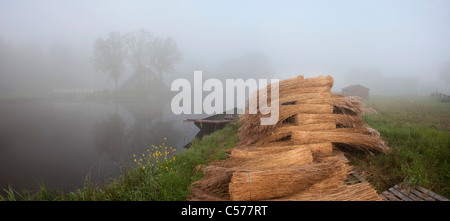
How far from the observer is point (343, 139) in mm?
4363

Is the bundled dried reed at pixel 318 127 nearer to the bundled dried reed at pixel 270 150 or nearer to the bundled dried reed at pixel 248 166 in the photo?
the bundled dried reed at pixel 270 150

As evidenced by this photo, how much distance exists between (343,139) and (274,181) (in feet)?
9.72

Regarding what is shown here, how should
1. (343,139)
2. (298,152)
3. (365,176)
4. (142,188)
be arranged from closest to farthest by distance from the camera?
(298,152)
(365,176)
(142,188)
(343,139)

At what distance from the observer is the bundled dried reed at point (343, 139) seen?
13.3 feet

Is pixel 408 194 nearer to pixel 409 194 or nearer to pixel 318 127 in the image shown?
pixel 409 194

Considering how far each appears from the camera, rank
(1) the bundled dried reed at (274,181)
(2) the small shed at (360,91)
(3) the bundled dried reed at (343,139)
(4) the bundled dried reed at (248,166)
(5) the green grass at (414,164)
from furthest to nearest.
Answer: (2) the small shed at (360,91)
(3) the bundled dried reed at (343,139)
(5) the green grass at (414,164)
(4) the bundled dried reed at (248,166)
(1) the bundled dried reed at (274,181)

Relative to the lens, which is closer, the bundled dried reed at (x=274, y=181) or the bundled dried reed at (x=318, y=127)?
the bundled dried reed at (x=274, y=181)

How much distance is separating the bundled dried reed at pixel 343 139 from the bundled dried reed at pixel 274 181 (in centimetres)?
129

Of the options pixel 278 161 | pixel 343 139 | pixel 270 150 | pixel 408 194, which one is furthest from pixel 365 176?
pixel 278 161

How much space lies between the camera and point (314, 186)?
8.50 ft

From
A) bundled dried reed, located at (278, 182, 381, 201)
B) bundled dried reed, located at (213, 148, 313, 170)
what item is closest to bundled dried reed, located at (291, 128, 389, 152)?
bundled dried reed, located at (213, 148, 313, 170)

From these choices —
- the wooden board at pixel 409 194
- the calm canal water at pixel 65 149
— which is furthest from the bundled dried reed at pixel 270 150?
the calm canal water at pixel 65 149
